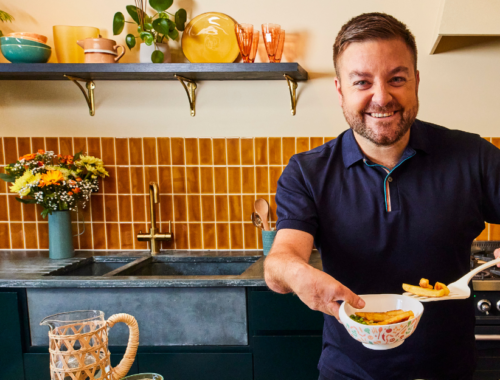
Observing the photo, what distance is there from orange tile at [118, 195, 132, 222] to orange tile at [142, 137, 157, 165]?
0.68 ft

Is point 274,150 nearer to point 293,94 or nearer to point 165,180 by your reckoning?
point 293,94

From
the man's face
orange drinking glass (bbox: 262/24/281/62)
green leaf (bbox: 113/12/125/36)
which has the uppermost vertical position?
green leaf (bbox: 113/12/125/36)

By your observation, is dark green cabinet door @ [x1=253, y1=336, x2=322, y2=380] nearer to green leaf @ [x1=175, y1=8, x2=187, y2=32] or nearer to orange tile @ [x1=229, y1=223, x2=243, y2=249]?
orange tile @ [x1=229, y1=223, x2=243, y2=249]

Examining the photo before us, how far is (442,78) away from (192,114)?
1.19 meters

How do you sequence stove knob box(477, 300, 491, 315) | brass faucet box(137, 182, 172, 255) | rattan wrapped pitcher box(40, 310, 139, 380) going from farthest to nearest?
brass faucet box(137, 182, 172, 255), stove knob box(477, 300, 491, 315), rattan wrapped pitcher box(40, 310, 139, 380)

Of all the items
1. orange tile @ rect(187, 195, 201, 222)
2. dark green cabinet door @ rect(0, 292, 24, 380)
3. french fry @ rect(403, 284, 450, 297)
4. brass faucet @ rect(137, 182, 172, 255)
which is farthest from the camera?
orange tile @ rect(187, 195, 201, 222)

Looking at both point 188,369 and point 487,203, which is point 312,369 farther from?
point 487,203

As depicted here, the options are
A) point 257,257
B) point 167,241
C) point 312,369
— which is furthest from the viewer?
point 167,241

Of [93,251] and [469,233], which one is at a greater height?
[469,233]

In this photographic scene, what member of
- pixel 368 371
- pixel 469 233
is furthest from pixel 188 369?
pixel 469 233

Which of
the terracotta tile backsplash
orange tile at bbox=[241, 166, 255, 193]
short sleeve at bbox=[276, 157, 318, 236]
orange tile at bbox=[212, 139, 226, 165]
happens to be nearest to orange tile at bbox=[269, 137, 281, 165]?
the terracotta tile backsplash

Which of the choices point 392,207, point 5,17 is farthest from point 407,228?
point 5,17

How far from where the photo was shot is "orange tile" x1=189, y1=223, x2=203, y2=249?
2309 millimetres

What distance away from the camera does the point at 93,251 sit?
2.34m
